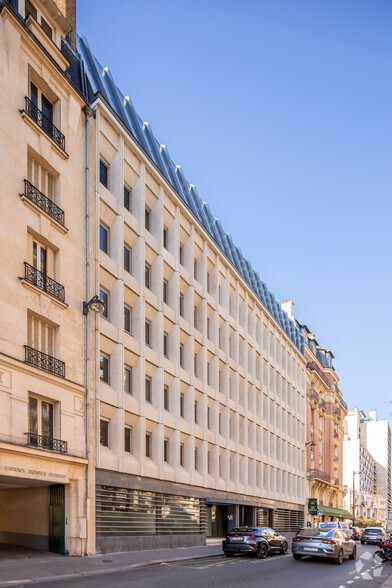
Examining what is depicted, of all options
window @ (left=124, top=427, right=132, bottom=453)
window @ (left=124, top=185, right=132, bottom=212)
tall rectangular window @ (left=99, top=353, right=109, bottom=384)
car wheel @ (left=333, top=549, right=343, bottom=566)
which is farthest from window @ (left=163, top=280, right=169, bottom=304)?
car wheel @ (left=333, top=549, right=343, bottom=566)

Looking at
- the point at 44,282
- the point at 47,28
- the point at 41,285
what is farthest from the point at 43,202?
the point at 47,28

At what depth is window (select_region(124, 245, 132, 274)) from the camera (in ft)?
95.0

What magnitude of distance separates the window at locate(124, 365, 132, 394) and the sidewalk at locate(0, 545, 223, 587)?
260 inches

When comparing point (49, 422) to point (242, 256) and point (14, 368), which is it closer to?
point (14, 368)

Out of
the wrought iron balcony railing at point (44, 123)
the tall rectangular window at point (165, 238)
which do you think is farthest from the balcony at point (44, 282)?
the tall rectangular window at point (165, 238)

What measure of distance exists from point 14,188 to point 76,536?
11.9 meters

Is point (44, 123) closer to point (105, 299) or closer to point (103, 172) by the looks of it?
point (103, 172)

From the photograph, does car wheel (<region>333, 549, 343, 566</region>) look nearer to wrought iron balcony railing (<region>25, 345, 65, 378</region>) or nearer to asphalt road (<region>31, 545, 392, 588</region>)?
asphalt road (<region>31, 545, 392, 588</region>)

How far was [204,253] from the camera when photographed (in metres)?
38.0

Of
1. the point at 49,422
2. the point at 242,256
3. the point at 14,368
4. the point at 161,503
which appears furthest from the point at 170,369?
the point at 242,256

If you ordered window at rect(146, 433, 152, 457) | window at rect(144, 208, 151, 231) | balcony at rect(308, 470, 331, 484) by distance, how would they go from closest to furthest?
window at rect(146, 433, 152, 457) < window at rect(144, 208, 151, 231) < balcony at rect(308, 470, 331, 484)

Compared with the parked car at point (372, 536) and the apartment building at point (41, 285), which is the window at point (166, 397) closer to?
the apartment building at point (41, 285)

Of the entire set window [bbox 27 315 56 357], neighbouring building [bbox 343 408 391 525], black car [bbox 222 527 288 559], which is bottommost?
neighbouring building [bbox 343 408 391 525]

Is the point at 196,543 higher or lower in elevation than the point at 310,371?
lower
